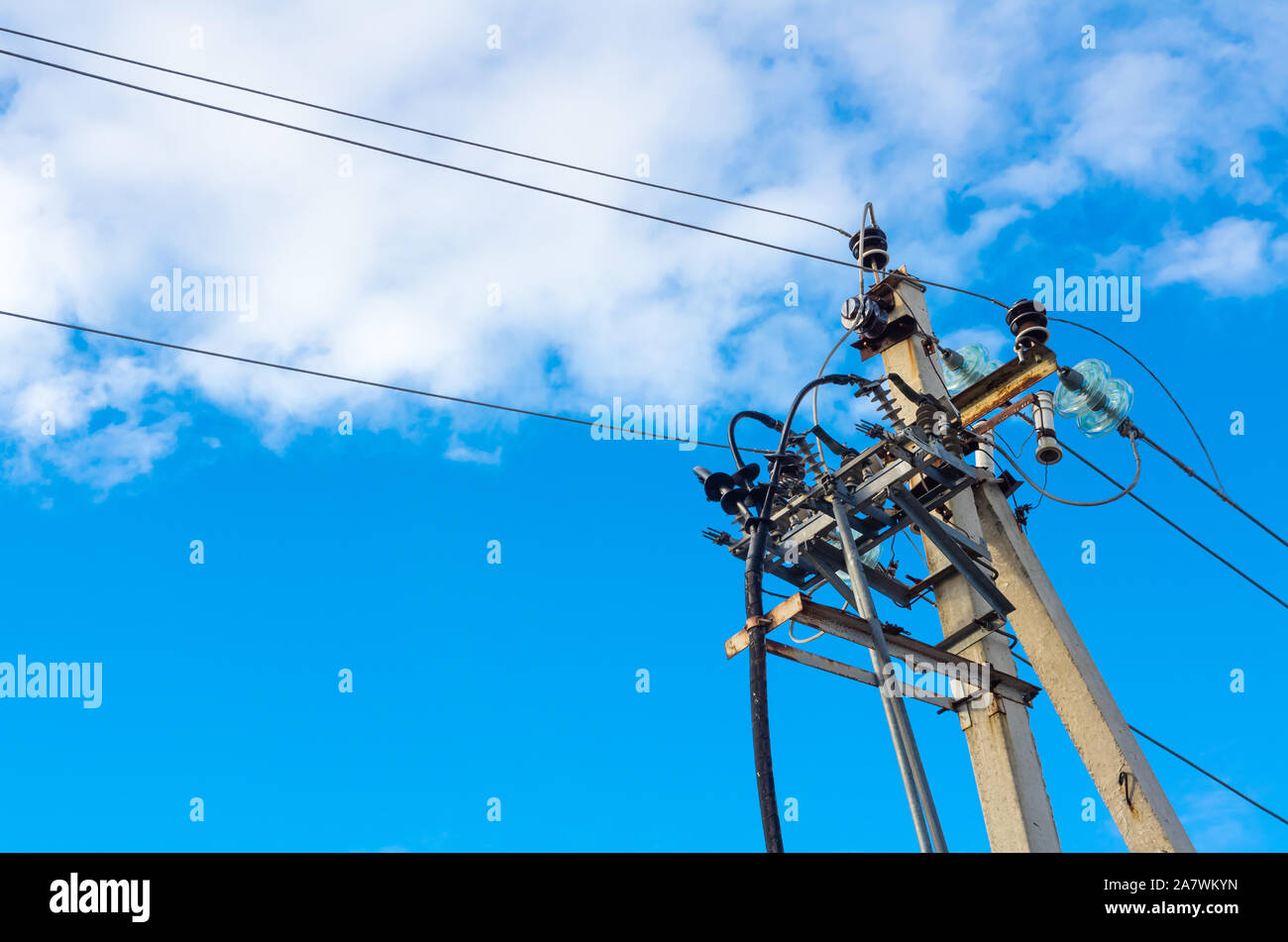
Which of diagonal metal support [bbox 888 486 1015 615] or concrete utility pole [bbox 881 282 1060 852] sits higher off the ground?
diagonal metal support [bbox 888 486 1015 615]

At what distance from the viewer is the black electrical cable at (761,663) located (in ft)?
26.8

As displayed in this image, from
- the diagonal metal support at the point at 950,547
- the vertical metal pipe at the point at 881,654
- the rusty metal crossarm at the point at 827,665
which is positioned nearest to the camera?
the vertical metal pipe at the point at 881,654

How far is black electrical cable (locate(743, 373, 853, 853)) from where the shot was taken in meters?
8.16

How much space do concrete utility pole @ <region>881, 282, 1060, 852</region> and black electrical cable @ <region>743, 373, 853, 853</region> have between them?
7.55ft

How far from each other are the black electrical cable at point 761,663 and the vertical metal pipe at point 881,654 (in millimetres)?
795

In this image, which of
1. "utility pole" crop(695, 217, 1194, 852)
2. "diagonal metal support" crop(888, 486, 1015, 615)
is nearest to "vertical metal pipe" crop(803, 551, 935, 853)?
"utility pole" crop(695, 217, 1194, 852)

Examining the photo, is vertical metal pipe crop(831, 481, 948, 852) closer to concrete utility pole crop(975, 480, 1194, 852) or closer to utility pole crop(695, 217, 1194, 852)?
utility pole crop(695, 217, 1194, 852)

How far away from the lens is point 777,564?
12.0 m

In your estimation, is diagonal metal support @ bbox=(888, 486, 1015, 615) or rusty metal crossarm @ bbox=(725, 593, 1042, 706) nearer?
rusty metal crossarm @ bbox=(725, 593, 1042, 706)

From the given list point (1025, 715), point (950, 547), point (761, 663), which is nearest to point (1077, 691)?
point (1025, 715)

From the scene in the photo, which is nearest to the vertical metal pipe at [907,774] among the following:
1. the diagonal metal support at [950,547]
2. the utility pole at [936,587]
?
the utility pole at [936,587]

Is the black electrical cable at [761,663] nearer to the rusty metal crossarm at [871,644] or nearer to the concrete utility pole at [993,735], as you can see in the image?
the rusty metal crossarm at [871,644]
